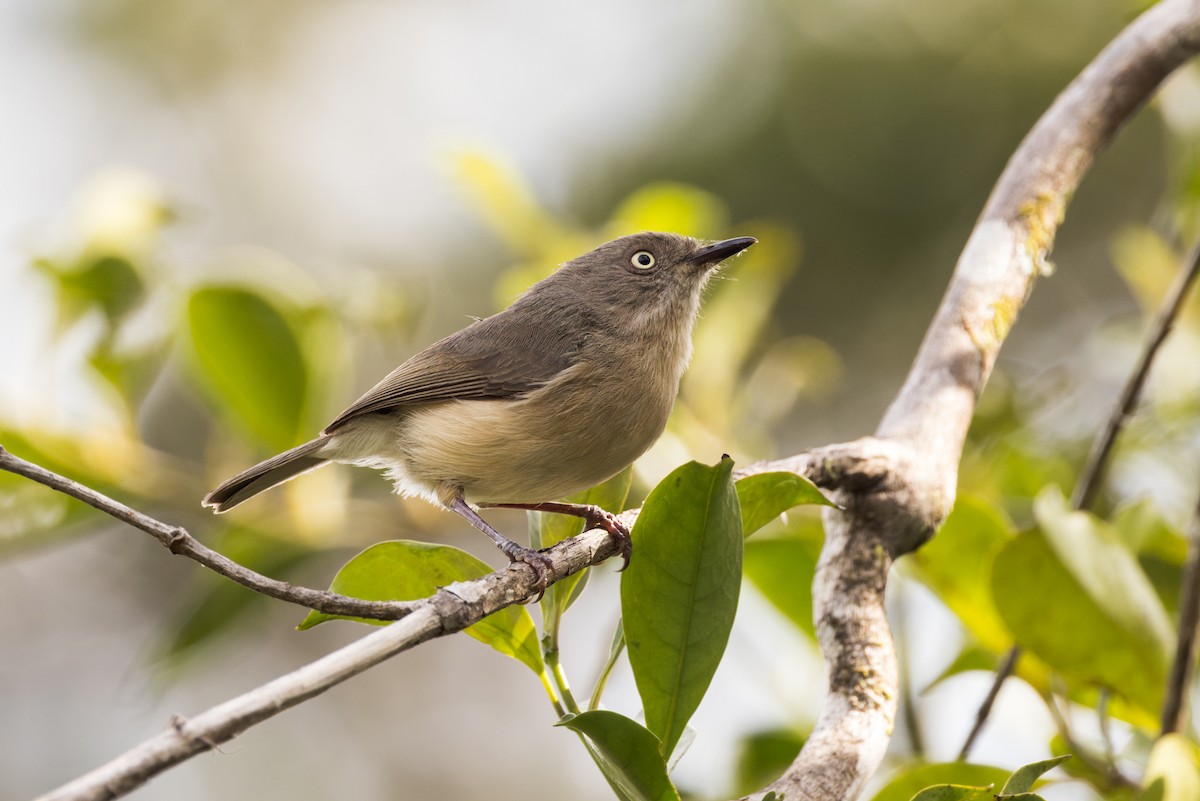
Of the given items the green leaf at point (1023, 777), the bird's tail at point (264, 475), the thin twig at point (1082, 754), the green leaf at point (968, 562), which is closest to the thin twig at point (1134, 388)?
the green leaf at point (968, 562)

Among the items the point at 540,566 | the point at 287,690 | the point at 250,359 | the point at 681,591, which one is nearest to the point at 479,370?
the point at 250,359

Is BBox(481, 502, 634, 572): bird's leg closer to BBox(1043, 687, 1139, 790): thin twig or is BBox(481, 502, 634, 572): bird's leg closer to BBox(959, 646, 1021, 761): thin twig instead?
BBox(959, 646, 1021, 761): thin twig

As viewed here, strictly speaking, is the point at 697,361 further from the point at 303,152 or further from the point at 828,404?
the point at 303,152

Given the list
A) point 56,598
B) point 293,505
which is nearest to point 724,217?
point 293,505

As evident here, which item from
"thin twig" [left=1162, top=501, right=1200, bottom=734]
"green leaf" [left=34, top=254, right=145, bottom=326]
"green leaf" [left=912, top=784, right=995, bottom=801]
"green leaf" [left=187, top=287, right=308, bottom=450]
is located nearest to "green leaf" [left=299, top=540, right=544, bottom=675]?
"green leaf" [left=912, top=784, right=995, bottom=801]

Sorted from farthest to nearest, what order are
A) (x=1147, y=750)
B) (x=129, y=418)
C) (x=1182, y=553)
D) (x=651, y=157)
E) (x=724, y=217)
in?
(x=651, y=157) → (x=724, y=217) → (x=129, y=418) → (x=1182, y=553) → (x=1147, y=750)

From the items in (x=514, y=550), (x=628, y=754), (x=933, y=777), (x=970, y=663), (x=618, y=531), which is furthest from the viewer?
(x=970, y=663)

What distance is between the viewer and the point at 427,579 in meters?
1.87

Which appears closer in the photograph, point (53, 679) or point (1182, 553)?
point (1182, 553)

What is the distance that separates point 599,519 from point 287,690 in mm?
1244

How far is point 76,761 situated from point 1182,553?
10794 millimetres

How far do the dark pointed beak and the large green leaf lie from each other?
152cm

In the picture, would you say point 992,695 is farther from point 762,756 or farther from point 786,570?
point 762,756

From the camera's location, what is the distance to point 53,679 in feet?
35.5
